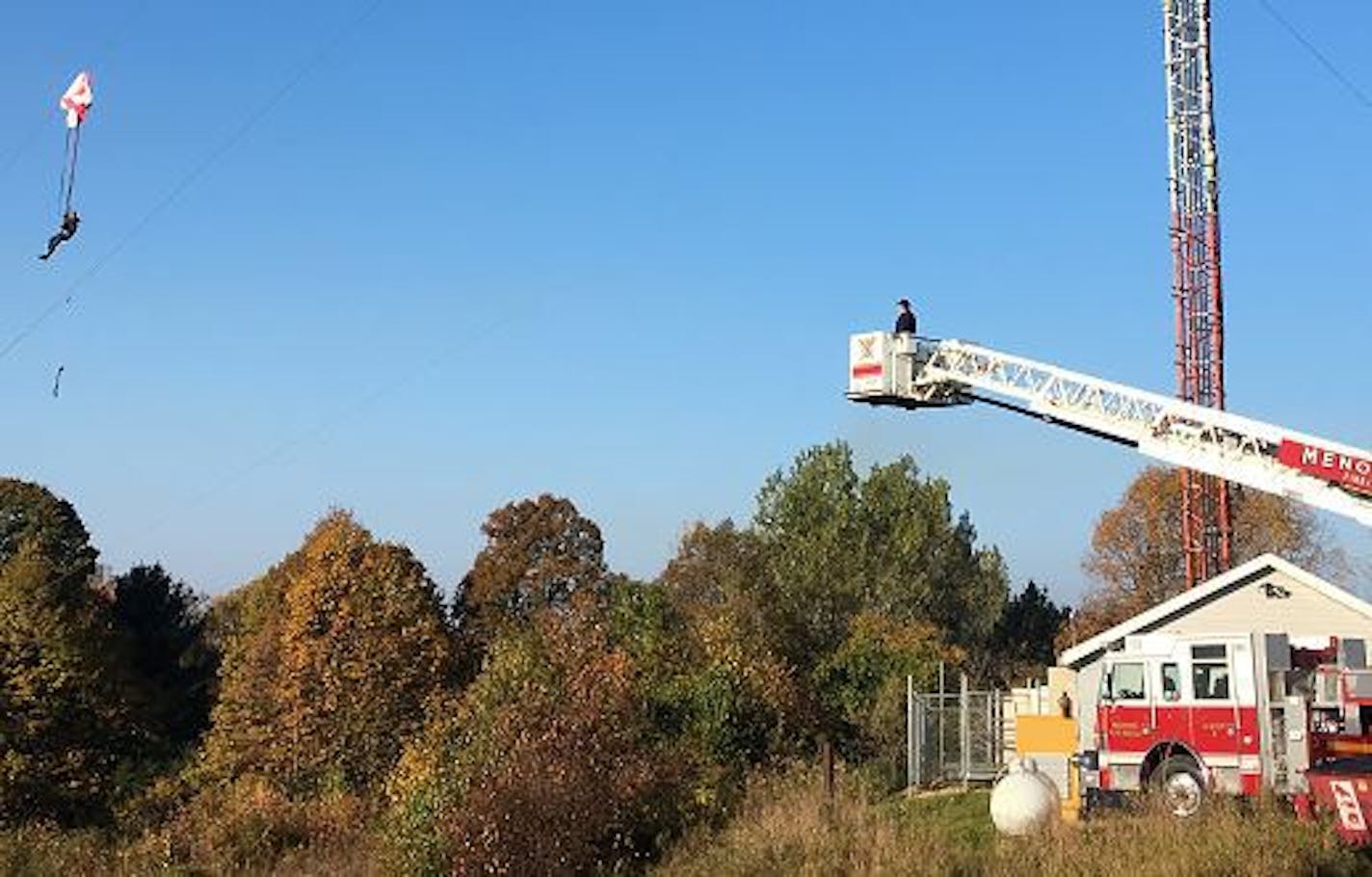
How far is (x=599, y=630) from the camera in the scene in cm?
2831

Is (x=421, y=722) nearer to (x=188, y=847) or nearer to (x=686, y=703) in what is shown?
(x=686, y=703)

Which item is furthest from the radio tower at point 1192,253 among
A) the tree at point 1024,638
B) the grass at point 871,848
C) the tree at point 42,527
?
the tree at point 42,527

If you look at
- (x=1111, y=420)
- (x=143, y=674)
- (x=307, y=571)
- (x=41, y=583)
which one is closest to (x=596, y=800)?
(x=1111, y=420)

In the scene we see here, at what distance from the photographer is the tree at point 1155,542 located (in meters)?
59.0

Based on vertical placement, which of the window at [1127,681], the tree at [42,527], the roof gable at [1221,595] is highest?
the tree at [42,527]

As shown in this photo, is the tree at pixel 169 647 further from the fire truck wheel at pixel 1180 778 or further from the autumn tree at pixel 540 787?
the fire truck wheel at pixel 1180 778

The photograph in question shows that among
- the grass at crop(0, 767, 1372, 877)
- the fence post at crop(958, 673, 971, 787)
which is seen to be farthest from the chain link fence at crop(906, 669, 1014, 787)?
the grass at crop(0, 767, 1372, 877)

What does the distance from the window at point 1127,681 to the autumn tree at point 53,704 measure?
90.0 ft

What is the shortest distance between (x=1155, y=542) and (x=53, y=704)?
4403cm

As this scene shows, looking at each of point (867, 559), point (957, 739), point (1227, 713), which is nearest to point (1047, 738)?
point (1227, 713)

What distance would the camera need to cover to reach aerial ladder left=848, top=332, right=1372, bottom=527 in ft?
92.6

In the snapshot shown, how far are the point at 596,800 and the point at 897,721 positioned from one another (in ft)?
66.6

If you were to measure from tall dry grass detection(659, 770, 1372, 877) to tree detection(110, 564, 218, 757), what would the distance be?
4833cm

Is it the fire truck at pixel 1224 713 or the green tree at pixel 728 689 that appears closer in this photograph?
the fire truck at pixel 1224 713
